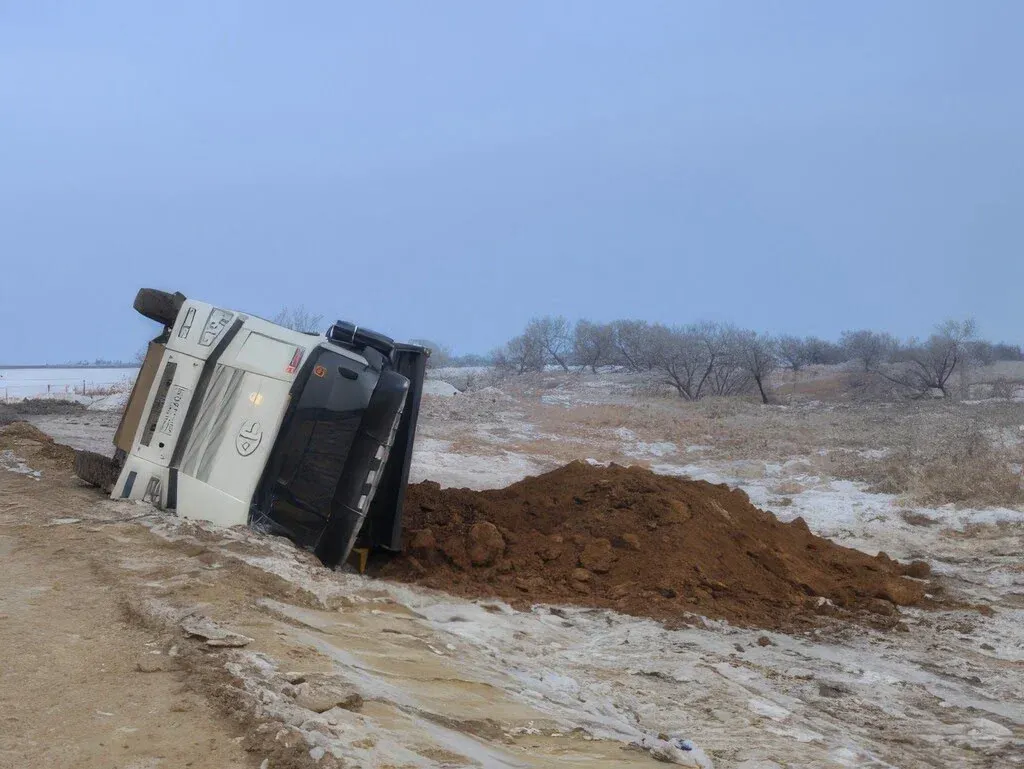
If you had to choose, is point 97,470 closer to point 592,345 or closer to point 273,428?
point 273,428

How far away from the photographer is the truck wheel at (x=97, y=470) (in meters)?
8.98

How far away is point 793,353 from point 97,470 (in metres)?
50.3

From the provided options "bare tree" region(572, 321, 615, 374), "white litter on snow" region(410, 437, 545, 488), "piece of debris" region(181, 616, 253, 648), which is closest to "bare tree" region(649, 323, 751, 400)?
"bare tree" region(572, 321, 615, 374)

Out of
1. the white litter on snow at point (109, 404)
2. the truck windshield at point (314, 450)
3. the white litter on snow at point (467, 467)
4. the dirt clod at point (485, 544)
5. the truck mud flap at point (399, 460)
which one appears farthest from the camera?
the white litter on snow at point (109, 404)

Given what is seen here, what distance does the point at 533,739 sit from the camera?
174 inches

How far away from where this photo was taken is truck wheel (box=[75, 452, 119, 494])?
8.98 m

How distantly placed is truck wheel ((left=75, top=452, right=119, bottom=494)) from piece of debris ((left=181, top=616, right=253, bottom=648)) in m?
4.60

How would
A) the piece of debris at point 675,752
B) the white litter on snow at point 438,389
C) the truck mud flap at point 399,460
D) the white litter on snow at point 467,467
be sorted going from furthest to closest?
the white litter on snow at point 438,389
the white litter on snow at point 467,467
the truck mud flap at point 399,460
the piece of debris at point 675,752

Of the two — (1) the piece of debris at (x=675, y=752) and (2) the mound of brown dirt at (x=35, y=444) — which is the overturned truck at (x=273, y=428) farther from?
(1) the piece of debris at (x=675, y=752)

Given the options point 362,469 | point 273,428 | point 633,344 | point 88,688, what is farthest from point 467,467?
point 633,344

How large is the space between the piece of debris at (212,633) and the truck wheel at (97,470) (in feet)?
15.1

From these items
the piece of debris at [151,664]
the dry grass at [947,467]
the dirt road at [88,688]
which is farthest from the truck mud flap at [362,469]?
the dry grass at [947,467]

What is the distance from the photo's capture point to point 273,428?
24.4ft

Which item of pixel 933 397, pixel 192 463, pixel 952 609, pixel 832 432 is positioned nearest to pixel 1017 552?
pixel 952 609
